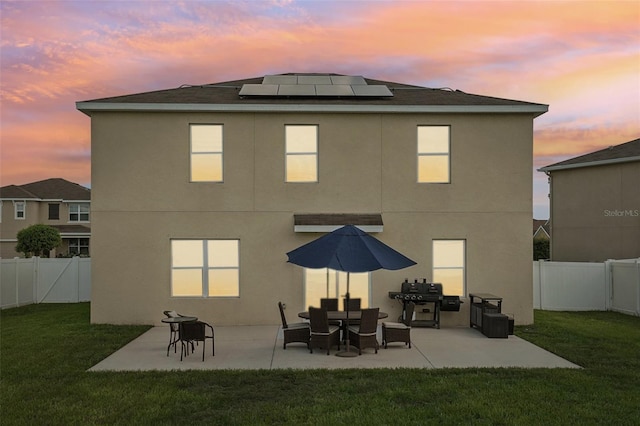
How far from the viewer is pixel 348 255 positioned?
11.0 metres

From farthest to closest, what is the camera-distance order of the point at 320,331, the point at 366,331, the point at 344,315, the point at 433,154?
the point at 433,154 < the point at 344,315 < the point at 320,331 < the point at 366,331

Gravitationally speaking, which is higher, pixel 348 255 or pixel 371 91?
pixel 371 91

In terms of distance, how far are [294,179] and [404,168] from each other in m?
3.20

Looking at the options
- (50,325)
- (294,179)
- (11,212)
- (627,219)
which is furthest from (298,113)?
(11,212)

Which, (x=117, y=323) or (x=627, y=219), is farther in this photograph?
(x=627, y=219)

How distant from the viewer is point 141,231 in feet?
50.7

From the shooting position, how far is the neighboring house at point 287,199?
50.6 ft

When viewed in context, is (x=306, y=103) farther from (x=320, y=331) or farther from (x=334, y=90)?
(x=320, y=331)

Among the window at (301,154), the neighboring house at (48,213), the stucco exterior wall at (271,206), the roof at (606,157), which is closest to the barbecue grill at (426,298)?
the stucco exterior wall at (271,206)

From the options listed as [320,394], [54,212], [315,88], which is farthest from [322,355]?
[54,212]

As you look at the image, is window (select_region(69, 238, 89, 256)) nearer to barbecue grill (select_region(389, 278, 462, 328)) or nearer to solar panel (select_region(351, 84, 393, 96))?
solar panel (select_region(351, 84, 393, 96))

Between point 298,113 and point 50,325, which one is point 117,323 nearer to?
point 50,325

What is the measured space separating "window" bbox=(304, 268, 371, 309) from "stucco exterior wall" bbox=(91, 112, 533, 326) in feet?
0.89

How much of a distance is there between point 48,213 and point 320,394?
1592 inches
